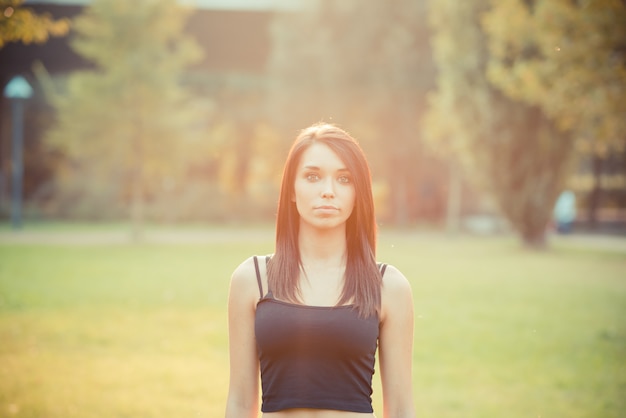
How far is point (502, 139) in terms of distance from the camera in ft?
86.4

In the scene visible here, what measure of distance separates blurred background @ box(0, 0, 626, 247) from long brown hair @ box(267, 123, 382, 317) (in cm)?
1378

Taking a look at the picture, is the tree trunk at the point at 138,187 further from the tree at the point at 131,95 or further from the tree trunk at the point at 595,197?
the tree trunk at the point at 595,197

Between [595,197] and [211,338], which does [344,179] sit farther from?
[595,197]

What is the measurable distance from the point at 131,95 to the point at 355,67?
553 inches

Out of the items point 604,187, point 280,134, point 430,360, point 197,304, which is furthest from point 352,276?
point 604,187

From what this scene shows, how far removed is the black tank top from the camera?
8.36 feet

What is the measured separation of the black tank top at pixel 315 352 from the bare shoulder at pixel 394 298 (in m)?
0.10

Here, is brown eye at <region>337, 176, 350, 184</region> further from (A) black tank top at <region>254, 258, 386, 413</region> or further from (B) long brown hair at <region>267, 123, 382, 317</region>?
(A) black tank top at <region>254, 258, 386, 413</region>

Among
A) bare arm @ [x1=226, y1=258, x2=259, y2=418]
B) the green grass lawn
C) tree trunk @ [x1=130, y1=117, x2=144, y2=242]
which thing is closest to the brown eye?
bare arm @ [x1=226, y1=258, x2=259, y2=418]

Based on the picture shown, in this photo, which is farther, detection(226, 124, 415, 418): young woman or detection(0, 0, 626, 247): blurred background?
detection(0, 0, 626, 247): blurred background

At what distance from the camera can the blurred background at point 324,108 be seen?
21.2 m

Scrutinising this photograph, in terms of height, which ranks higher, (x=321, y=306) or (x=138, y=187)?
(x=321, y=306)

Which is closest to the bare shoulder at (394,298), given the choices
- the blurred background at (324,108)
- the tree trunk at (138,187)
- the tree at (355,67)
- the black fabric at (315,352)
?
A: the black fabric at (315,352)

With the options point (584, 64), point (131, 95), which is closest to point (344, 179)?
point (584, 64)
